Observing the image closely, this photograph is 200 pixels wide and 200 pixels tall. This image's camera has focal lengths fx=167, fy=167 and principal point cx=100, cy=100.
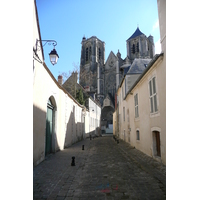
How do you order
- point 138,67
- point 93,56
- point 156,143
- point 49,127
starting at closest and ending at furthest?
point 156,143 < point 49,127 < point 138,67 < point 93,56

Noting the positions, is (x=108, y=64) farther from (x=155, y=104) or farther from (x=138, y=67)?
(x=155, y=104)

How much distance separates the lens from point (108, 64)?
48969 millimetres

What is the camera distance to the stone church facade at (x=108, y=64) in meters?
42.4

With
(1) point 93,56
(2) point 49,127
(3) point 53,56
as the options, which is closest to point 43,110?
(2) point 49,127

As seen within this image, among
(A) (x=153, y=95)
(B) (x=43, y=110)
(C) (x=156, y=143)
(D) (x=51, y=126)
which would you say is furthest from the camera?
(D) (x=51, y=126)

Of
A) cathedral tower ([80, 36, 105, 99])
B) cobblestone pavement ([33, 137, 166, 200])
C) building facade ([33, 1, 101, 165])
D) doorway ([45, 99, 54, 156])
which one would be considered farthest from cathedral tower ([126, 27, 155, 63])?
cobblestone pavement ([33, 137, 166, 200])

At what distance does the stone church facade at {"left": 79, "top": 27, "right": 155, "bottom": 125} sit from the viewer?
4244 cm

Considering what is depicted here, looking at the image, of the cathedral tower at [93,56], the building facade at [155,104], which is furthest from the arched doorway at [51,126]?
the cathedral tower at [93,56]

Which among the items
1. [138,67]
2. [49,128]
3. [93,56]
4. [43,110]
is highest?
[93,56]

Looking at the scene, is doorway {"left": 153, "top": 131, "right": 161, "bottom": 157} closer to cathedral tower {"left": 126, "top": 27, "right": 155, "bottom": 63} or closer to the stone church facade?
the stone church facade

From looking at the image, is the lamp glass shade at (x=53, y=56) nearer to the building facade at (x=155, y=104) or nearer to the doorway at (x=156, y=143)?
the building facade at (x=155, y=104)
